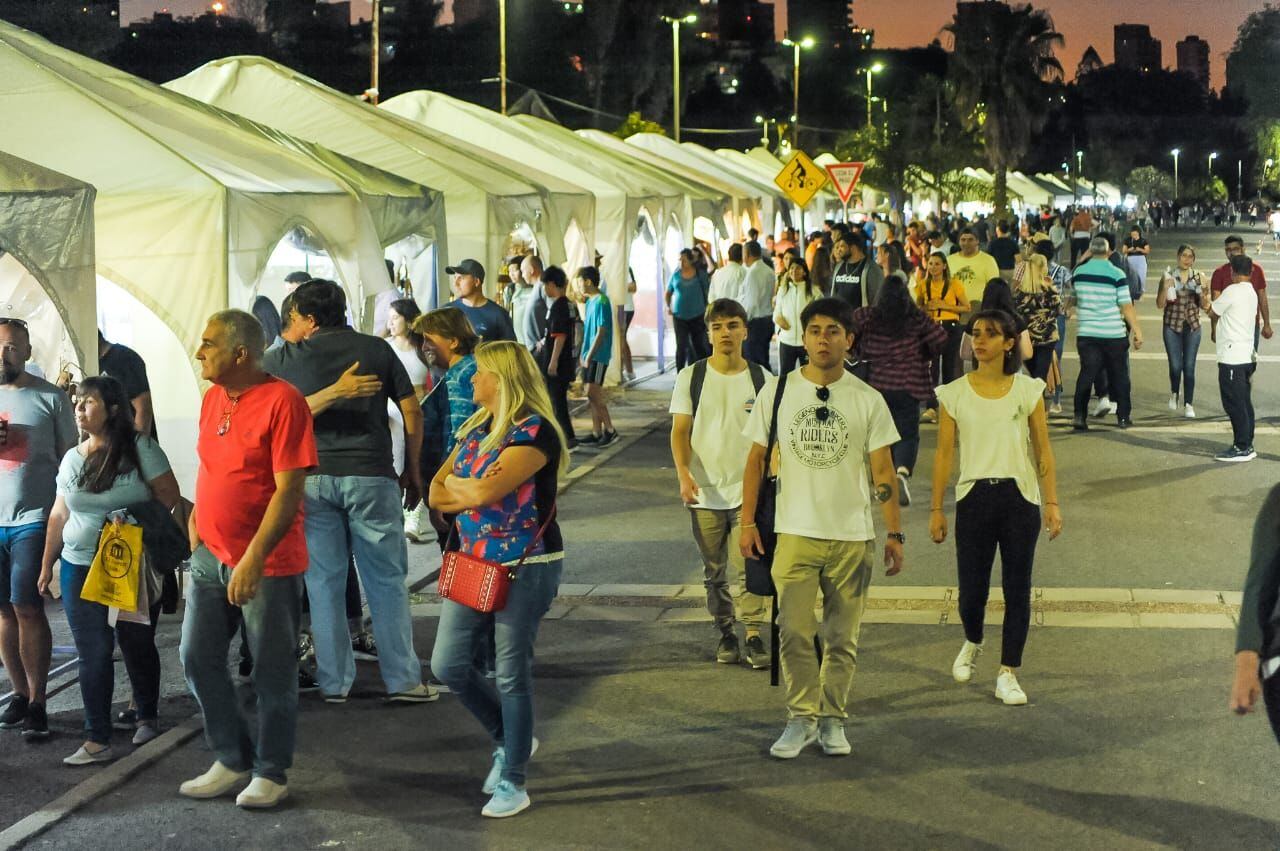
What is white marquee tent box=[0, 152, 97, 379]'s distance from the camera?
25.0ft

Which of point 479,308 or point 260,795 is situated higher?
point 479,308

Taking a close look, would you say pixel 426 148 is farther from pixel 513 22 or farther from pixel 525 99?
pixel 513 22

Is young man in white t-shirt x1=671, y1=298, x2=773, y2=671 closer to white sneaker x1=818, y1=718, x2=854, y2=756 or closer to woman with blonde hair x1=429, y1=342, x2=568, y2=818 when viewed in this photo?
white sneaker x1=818, y1=718, x2=854, y2=756

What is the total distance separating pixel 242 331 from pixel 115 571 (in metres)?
1.25

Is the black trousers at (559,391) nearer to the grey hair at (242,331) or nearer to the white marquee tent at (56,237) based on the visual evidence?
the white marquee tent at (56,237)

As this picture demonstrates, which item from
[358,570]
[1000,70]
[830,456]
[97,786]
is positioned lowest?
[97,786]

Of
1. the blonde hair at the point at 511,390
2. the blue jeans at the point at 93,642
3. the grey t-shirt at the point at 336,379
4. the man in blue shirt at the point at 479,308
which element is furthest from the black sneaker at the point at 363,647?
the man in blue shirt at the point at 479,308

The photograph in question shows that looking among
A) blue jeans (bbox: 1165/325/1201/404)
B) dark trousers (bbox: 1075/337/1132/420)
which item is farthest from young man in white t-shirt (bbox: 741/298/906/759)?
blue jeans (bbox: 1165/325/1201/404)

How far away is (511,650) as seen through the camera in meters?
5.66

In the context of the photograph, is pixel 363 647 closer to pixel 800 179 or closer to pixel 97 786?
pixel 97 786

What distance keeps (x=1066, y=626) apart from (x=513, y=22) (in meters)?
67.0

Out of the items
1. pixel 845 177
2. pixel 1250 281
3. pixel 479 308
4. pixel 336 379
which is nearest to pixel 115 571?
pixel 336 379

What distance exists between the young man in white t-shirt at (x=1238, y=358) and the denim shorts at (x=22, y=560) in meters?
9.81

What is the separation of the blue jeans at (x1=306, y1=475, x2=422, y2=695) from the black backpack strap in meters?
1.40
